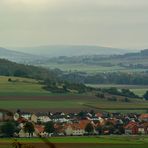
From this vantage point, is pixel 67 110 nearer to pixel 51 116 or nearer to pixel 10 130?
pixel 51 116

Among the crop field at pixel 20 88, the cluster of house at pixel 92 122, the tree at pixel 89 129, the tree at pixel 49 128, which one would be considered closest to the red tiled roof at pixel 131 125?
the cluster of house at pixel 92 122

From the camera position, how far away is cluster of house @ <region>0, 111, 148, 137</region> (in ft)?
132

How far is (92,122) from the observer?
4400cm

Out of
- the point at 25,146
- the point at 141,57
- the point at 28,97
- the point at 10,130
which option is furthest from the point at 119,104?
the point at 141,57

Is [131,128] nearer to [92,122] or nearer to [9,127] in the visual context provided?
[92,122]

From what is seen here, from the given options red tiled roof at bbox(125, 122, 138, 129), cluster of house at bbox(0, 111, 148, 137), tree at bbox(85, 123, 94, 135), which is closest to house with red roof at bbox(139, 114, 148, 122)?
cluster of house at bbox(0, 111, 148, 137)

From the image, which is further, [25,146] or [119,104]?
[119,104]

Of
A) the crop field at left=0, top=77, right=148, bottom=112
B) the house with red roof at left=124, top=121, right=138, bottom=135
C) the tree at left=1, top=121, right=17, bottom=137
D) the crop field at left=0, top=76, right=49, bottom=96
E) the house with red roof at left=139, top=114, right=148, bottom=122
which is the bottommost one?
the house with red roof at left=124, top=121, right=138, bottom=135

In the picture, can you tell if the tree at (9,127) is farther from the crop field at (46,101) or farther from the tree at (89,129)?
the crop field at (46,101)

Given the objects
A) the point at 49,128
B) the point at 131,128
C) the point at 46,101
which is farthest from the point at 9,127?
the point at 46,101

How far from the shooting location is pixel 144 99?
2552 inches

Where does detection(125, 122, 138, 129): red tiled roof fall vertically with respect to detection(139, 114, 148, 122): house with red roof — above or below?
below

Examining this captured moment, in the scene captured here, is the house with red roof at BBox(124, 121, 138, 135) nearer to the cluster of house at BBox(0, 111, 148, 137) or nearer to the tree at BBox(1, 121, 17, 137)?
the cluster of house at BBox(0, 111, 148, 137)

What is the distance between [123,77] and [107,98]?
43.9 m
